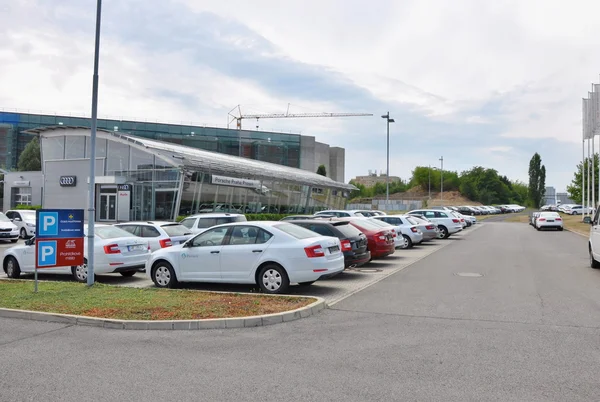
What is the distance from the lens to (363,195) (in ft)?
517

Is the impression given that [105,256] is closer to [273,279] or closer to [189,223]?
[273,279]

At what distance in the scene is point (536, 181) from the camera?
116250 millimetres

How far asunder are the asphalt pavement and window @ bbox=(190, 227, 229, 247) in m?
3.21

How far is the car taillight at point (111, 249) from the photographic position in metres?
12.6

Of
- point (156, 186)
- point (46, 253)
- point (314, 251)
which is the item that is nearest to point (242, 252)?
point (314, 251)

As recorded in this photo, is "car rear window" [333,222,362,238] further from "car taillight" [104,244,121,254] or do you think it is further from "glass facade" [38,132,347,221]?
"glass facade" [38,132,347,221]

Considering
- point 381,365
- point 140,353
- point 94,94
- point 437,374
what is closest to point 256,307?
point 140,353

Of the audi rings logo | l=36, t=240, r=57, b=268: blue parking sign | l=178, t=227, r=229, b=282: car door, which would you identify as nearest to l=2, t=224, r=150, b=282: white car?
l=36, t=240, r=57, b=268: blue parking sign

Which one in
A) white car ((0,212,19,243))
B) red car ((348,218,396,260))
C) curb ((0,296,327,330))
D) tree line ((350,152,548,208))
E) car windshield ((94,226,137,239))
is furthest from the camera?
tree line ((350,152,548,208))

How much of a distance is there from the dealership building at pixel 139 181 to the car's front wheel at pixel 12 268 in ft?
77.6

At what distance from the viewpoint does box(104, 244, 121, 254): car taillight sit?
12.6m

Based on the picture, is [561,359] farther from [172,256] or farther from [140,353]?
[172,256]

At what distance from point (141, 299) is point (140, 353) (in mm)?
3291

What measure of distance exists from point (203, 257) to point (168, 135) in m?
74.7
